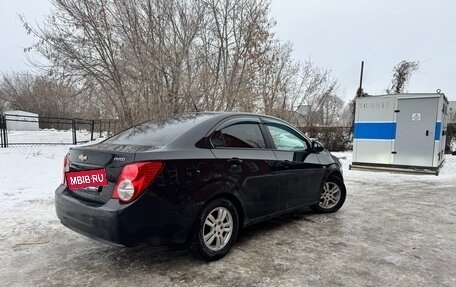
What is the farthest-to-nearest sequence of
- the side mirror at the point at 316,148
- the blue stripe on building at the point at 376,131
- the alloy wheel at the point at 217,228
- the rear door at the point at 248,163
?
the blue stripe on building at the point at 376,131 < the side mirror at the point at 316,148 < the rear door at the point at 248,163 < the alloy wheel at the point at 217,228

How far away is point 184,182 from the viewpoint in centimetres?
293

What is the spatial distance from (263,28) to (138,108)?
5.28m

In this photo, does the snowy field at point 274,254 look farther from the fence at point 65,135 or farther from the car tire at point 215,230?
the fence at point 65,135

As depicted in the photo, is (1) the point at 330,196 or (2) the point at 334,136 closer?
(1) the point at 330,196

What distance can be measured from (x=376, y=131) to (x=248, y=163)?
7.70 meters

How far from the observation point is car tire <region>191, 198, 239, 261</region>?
3090mm

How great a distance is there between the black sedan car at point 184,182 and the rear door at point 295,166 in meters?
0.02

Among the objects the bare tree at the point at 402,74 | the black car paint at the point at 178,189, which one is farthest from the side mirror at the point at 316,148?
the bare tree at the point at 402,74

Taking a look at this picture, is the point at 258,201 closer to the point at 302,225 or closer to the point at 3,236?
the point at 302,225

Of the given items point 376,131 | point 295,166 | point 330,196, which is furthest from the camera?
point 376,131

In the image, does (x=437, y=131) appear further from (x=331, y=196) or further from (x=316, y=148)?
(x=316, y=148)

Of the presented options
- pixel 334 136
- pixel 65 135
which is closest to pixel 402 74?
pixel 334 136

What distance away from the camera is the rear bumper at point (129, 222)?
2668 millimetres

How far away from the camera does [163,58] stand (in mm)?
9984
